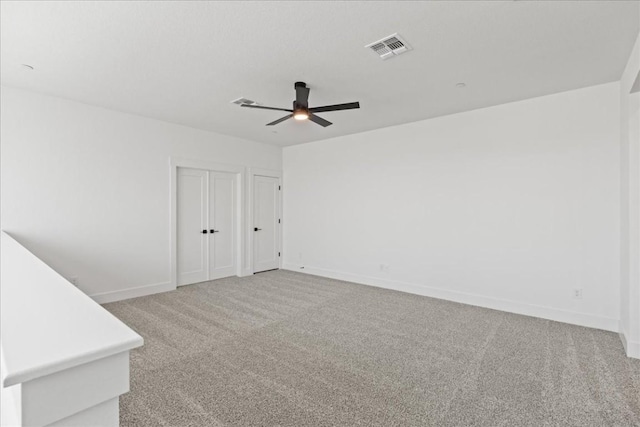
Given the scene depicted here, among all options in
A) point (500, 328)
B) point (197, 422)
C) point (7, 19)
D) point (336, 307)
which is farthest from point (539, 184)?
point (7, 19)

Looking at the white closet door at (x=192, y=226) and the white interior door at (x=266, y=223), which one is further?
the white interior door at (x=266, y=223)

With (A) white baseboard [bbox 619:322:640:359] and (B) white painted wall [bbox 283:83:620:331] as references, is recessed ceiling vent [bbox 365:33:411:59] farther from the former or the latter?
(A) white baseboard [bbox 619:322:640:359]

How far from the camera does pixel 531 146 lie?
4.11 meters

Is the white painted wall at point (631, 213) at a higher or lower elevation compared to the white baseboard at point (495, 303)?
higher

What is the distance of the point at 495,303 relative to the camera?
14.4 feet

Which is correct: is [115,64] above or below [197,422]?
above

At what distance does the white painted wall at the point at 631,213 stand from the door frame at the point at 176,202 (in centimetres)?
557

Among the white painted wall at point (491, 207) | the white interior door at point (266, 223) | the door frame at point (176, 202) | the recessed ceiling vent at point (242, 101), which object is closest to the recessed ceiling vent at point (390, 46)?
the recessed ceiling vent at point (242, 101)

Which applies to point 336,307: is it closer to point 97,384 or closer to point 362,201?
point 362,201

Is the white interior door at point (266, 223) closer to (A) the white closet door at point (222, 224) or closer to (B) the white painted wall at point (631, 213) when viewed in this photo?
(A) the white closet door at point (222, 224)

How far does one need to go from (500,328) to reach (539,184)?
189 cm

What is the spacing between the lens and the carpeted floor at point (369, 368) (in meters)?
2.14

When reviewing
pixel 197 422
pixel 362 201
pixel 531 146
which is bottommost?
pixel 197 422

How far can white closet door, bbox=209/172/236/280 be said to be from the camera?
5.92 m
